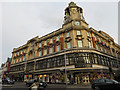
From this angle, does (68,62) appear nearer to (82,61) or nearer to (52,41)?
(82,61)

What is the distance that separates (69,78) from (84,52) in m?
7.75

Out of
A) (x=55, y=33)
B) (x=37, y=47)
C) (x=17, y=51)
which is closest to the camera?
(x=55, y=33)

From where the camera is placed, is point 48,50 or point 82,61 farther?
point 48,50

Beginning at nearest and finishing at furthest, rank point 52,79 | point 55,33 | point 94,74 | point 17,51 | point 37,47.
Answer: point 94,74, point 52,79, point 55,33, point 37,47, point 17,51

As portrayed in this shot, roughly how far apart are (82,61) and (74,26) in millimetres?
10939

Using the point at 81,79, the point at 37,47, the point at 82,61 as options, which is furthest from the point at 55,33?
the point at 81,79

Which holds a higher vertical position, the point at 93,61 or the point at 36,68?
the point at 93,61

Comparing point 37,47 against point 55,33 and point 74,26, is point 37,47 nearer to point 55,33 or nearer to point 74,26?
point 55,33

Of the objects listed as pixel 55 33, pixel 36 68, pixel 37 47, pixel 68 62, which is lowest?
pixel 36 68

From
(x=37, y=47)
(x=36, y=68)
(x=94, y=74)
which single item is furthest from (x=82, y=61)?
(x=37, y=47)

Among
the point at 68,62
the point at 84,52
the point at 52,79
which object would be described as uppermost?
the point at 84,52

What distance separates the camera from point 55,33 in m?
30.5

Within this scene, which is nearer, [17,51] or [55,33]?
[55,33]

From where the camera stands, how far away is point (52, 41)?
30875 mm
